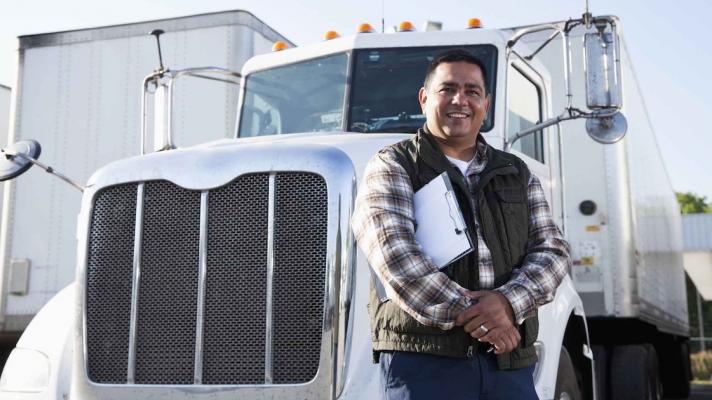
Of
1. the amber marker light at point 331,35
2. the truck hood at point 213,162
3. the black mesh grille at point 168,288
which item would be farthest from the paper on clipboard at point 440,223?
the amber marker light at point 331,35

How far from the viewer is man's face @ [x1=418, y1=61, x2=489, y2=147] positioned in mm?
2545

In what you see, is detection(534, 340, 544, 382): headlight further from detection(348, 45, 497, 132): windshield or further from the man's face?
the man's face

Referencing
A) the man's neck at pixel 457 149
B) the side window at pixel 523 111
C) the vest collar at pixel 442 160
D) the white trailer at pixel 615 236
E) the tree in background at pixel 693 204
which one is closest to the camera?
the vest collar at pixel 442 160

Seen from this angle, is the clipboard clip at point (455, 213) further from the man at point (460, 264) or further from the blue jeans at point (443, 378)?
the blue jeans at point (443, 378)

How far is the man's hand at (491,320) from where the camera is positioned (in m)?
2.24

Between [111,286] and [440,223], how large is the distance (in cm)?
177

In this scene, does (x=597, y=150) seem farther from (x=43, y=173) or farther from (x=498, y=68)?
(x=43, y=173)

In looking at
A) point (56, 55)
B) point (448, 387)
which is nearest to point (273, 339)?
point (448, 387)

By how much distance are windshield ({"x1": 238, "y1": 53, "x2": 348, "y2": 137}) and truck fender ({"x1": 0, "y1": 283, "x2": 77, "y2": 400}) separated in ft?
5.36

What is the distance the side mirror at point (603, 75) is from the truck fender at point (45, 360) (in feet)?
8.06

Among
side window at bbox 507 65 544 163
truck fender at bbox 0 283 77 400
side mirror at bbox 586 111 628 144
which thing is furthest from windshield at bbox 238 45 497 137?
truck fender at bbox 0 283 77 400

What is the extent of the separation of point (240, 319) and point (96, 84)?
6037 mm

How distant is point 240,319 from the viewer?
3389mm

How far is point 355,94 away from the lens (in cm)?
493
